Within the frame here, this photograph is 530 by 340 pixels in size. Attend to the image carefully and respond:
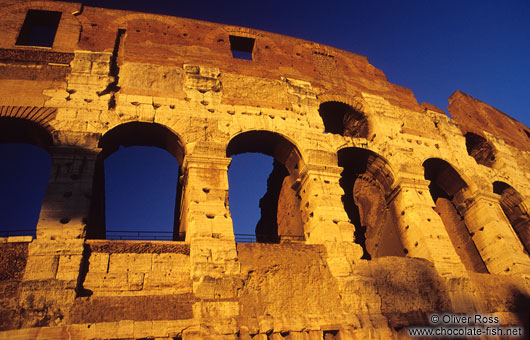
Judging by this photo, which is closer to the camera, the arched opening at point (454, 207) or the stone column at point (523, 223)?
the arched opening at point (454, 207)

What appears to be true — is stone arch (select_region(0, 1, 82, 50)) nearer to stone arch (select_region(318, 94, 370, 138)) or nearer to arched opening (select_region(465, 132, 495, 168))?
stone arch (select_region(318, 94, 370, 138))

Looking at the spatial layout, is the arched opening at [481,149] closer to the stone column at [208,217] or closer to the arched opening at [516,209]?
the arched opening at [516,209]

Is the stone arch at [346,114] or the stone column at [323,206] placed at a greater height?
the stone arch at [346,114]

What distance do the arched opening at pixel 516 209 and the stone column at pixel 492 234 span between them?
152cm

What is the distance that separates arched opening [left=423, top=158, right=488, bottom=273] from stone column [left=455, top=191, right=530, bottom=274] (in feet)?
0.93

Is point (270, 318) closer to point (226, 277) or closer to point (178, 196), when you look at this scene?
point (226, 277)

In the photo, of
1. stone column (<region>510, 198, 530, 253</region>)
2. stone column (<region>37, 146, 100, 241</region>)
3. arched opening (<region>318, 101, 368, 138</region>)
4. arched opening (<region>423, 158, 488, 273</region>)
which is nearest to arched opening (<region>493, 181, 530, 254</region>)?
stone column (<region>510, 198, 530, 253</region>)

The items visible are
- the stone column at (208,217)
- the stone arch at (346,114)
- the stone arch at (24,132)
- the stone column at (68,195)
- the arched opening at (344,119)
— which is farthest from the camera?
the arched opening at (344,119)

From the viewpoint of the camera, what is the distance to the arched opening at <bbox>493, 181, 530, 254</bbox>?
32.7ft

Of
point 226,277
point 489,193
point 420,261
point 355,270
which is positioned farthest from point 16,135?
point 489,193

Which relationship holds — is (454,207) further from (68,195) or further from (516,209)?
(68,195)

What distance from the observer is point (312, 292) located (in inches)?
219

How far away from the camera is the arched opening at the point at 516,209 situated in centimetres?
995

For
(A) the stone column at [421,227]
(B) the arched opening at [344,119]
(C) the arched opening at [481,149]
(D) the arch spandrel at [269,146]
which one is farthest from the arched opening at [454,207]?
(D) the arch spandrel at [269,146]
